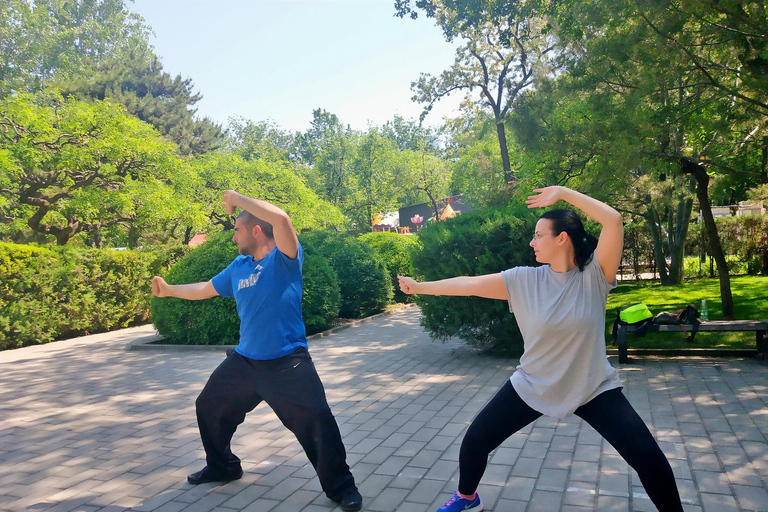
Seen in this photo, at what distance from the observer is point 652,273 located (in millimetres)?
21516

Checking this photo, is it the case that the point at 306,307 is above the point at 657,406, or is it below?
above

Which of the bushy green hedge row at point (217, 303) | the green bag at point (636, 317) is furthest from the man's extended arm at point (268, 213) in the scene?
A: the bushy green hedge row at point (217, 303)

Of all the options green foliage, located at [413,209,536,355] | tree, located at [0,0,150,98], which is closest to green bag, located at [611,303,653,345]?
green foliage, located at [413,209,536,355]

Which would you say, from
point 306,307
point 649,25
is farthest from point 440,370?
point 649,25

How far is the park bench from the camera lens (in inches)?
318

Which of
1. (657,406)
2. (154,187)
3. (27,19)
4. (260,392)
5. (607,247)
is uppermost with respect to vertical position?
(27,19)

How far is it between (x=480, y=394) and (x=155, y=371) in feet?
16.3

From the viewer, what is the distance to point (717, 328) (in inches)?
324

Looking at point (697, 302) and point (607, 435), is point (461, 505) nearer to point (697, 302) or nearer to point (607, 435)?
point (607, 435)

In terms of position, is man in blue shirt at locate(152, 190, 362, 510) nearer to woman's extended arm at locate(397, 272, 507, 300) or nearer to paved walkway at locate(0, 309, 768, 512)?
paved walkway at locate(0, 309, 768, 512)

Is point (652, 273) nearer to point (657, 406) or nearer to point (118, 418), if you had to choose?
point (657, 406)

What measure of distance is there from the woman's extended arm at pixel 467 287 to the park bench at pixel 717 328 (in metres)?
5.62

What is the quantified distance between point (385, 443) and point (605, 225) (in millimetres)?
3069

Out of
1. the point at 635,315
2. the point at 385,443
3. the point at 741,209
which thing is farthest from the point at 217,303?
the point at 741,209
